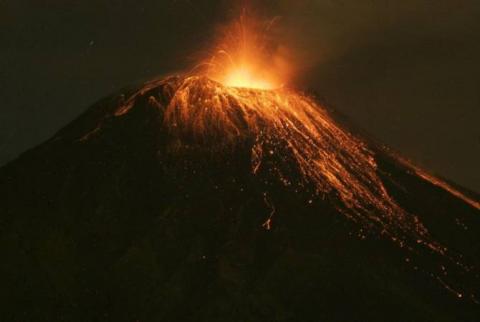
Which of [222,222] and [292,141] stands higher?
[292,141]

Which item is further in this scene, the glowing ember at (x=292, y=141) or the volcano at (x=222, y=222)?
the glowing ember at (x=292, y=141)

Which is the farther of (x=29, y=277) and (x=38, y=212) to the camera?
(x=38, y=212)

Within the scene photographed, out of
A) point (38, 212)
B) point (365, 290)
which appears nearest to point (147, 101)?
point (38, 212)

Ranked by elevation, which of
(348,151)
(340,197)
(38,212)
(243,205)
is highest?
(348,151)

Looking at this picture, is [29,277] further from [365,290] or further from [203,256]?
[365,290]

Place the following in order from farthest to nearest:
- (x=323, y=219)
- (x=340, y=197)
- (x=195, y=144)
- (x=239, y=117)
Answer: (x=239, y=117) → (x=195, y=144) → (x=340, y=197) → (x=323, y=219)

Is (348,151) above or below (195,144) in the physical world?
above

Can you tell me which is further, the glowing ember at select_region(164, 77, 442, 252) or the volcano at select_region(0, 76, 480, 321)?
Result: the glowing ember at select_region(164, 77, 442, 252)

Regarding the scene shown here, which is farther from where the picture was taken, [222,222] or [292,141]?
[292,141]
